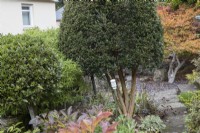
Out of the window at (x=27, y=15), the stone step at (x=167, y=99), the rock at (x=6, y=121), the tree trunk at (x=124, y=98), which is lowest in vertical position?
the stone step at (x=167, y=99)

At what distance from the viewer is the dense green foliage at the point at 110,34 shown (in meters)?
5.08

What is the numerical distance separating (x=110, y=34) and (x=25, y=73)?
5.06ft

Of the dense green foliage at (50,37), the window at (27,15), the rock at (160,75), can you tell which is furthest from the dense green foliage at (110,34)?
the window at (27,15)

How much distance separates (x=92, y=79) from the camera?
6098 mm

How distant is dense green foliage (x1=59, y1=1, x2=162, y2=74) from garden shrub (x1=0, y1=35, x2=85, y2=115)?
0.65 m

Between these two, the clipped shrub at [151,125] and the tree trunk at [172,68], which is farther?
the tree trunk at [172,68]

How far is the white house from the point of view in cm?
1483

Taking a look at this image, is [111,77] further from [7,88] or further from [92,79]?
[7,88]

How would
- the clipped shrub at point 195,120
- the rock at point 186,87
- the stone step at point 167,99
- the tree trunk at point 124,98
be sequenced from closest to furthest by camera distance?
the clipped shrub at point 195,120, the tree trunk at point 124,98, the stone step at point 167,99, the rock at point 186,87

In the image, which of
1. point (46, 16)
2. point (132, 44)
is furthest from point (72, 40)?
point (46, 16)

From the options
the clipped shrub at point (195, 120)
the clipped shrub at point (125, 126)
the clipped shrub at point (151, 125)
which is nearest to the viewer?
the clipped shrub at point (195, 120)

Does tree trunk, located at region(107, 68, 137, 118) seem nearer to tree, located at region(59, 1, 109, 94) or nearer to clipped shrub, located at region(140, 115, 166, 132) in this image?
Answer: clipped shrub, located at region(140, 115, 166, 132)

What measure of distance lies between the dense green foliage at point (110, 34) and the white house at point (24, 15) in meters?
9.73

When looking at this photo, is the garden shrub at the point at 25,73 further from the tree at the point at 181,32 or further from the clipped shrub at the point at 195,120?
the tree at the point at 181,32
